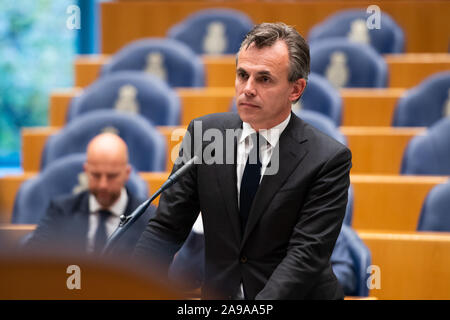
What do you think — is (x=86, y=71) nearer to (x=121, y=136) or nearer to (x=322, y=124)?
(x=121, y=136)

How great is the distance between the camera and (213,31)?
1.57 metres

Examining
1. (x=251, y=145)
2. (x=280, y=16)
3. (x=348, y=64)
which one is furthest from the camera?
(x=280, y=16)

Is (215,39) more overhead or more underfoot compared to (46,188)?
more overhead

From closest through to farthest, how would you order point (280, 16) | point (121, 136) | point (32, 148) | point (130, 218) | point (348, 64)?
point (130, 218) → point (121, 136) → point (32, 148) → point (348, 64) → point (280, 16)

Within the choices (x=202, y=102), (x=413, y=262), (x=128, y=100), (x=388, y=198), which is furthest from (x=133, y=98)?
(x=413, y=262)

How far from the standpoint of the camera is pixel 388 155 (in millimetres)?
1112

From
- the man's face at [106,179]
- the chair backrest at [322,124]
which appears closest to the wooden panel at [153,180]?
the man's face at [106,179]

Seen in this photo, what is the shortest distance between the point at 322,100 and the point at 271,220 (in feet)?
2.52

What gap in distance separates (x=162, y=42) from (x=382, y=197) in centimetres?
70

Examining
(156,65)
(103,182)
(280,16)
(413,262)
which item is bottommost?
(413,262)

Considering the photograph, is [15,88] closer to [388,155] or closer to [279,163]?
A: [388,155]

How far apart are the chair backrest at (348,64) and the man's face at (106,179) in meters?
0.68

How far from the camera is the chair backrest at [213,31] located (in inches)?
61.3

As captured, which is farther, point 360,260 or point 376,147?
point 376,147
